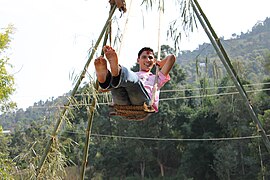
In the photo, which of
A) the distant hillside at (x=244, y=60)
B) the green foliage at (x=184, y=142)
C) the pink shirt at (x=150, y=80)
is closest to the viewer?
the pink shirt at (x=150, y=80)

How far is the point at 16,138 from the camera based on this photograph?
20.5m

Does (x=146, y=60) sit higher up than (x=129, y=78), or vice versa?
(x=146, y=60)

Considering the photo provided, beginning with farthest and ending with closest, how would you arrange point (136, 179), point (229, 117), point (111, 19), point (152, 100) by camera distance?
point (136, 179) < point (229, 117) < point (111, 19) < point (152, 100)

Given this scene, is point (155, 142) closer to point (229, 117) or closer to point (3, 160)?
point (229, 117)

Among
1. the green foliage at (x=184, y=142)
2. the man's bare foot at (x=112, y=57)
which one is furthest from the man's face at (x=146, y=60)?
→ the green foliage at (x=184, y=142)

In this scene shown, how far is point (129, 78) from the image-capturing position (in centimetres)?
208

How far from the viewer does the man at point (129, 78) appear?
6.37 feet

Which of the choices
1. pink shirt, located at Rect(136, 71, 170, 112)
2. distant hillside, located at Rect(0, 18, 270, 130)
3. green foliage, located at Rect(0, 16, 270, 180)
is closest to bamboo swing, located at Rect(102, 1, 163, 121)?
pink shirt, located at Rect(136, 71, 170, 112)

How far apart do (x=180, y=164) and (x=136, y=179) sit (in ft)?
5.36

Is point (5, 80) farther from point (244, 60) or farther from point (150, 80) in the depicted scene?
point (244, 60)

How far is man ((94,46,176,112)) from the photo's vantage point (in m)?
1.94

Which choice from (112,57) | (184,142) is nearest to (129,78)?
(112,57)

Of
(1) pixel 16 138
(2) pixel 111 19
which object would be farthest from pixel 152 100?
(1) pixel 16 138

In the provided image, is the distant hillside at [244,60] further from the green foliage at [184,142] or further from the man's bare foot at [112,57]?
the man's bare foot at [112,57]
